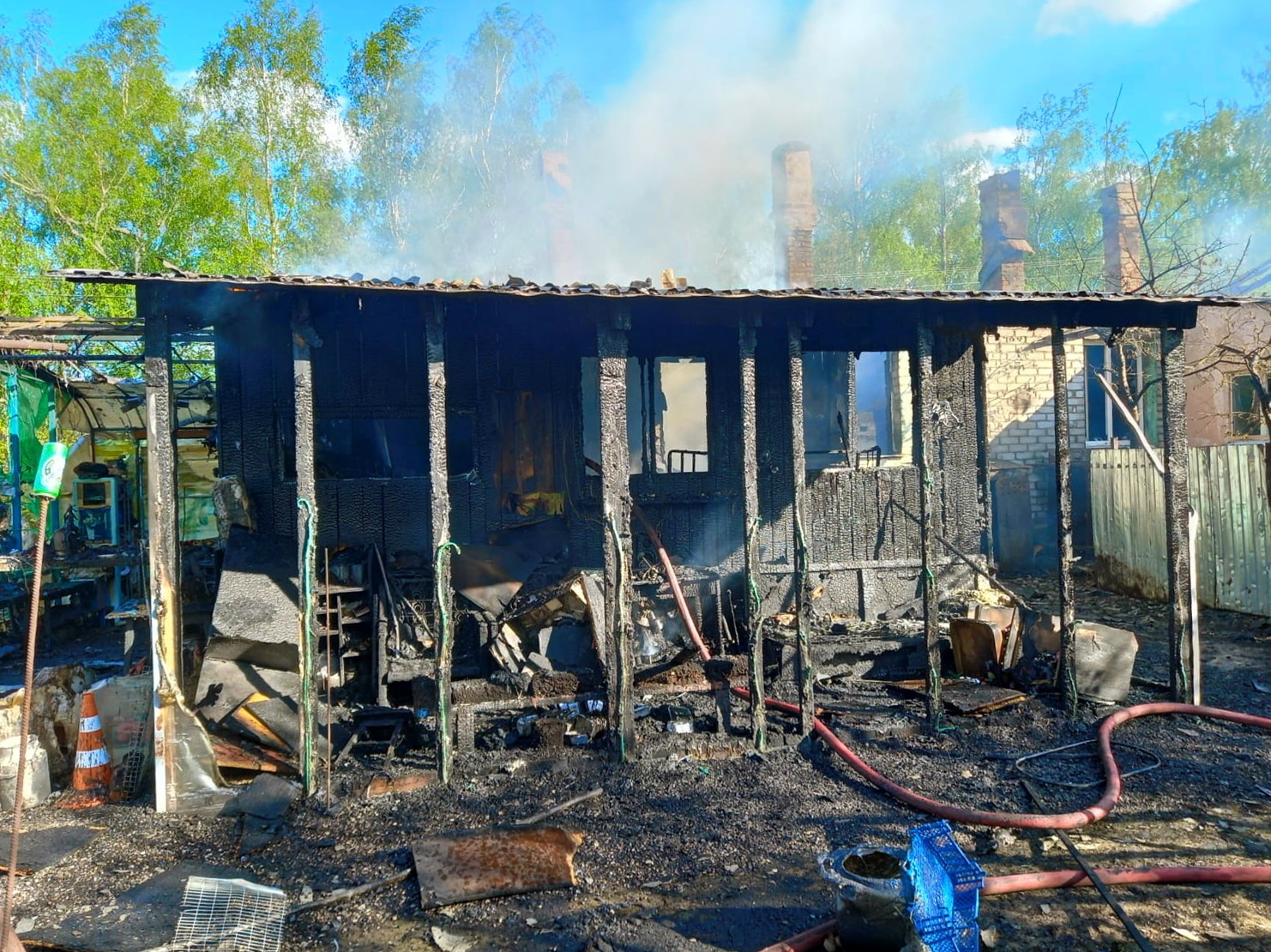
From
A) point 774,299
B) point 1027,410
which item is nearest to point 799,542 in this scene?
point 774,299

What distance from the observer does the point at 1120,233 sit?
16.4 metres

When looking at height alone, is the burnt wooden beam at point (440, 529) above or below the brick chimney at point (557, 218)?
below

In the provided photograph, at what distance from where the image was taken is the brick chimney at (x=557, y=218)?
21.4m

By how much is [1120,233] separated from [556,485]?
45.7ft

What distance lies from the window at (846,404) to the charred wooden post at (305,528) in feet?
20.7

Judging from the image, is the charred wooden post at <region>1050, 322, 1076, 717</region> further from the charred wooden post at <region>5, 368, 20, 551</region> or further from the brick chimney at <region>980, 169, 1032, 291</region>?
the charred wooden post at <region>5, 368, 20, 551</region>

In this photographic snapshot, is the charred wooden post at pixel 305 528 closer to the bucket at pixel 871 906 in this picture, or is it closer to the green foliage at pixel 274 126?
the bucket at pixel 871 906

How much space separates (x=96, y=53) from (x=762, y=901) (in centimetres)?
2591

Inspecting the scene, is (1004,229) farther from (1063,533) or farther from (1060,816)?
(1060,816)

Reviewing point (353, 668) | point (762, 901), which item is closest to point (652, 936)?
point (762, 901)

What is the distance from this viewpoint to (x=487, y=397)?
9.17 metres

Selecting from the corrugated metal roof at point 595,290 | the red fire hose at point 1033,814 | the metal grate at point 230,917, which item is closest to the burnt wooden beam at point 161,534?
the corrugated metal roof at point 595,290

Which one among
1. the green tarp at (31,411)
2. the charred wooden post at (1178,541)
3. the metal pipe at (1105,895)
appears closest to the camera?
the metal pipe at (1105,895)

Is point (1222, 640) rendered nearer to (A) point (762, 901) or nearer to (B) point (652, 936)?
(A) point (762, 901)
